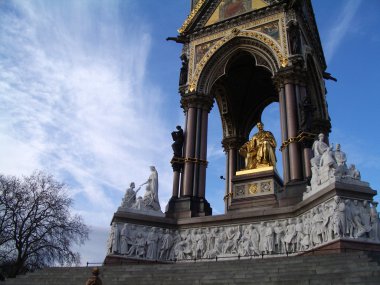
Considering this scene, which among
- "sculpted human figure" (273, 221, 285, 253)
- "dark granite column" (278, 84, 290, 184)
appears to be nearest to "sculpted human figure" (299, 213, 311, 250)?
"sculpted human figure" (273, 221, 285, 253)

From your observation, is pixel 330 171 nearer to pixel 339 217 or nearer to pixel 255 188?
pixel 339 217

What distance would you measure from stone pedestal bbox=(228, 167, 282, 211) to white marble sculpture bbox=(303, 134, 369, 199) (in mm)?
2914

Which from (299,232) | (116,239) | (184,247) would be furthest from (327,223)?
(116,239)

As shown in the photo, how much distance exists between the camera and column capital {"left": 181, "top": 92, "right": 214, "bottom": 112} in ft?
66.0

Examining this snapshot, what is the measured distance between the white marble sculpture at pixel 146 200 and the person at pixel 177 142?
174cm

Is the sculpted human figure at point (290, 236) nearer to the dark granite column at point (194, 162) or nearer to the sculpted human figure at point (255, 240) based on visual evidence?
the sculpted human figure at point (255, 240)

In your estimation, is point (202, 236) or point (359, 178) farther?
point (202, 236)

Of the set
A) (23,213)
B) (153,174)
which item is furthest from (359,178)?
(23,213)

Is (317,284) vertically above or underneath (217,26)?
underneath

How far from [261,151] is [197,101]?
3951mm

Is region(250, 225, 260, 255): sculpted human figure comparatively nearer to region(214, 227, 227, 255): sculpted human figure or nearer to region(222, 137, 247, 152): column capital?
region(214, 227, 227, 255): sculpted human figure

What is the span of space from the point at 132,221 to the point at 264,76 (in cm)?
1296

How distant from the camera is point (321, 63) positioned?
A: 2412cm

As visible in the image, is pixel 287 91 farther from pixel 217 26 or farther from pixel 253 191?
pixel 217 26
